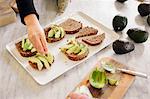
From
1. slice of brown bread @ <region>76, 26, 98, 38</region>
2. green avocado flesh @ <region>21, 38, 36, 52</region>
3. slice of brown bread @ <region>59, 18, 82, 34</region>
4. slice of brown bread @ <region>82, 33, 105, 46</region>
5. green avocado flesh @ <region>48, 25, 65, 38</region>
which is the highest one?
green avocado flesh @ <region>21, 38, 36, 52</region>

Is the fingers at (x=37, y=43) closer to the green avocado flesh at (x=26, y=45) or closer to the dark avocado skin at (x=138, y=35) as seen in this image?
the green avocado flesh at (x=26, y=45)

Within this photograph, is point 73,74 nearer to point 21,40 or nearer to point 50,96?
point 50,96

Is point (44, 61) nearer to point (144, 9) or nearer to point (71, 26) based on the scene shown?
point (71, 26)

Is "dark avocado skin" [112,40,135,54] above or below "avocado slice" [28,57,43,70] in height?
below

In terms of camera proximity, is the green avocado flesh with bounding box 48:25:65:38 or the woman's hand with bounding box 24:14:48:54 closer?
the woman's hand with bounding box 24:14:48:54

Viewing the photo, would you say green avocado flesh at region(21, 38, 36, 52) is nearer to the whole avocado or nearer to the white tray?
the white tray

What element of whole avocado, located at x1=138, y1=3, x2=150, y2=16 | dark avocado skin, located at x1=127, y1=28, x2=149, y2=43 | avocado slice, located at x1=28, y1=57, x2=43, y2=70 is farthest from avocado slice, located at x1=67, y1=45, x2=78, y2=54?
whole avocado, located at x1=138, y1=3, x2=150, y2=16

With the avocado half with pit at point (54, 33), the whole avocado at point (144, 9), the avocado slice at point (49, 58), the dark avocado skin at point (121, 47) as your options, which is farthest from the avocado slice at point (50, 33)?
the whole avocado at point (144, 9)
